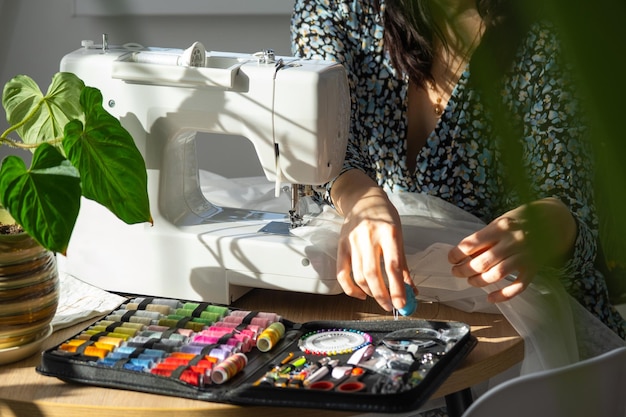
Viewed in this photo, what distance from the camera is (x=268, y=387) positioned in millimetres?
880

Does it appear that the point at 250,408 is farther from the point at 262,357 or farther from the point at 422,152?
the point at 422,152

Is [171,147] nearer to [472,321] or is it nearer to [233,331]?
[233,331]

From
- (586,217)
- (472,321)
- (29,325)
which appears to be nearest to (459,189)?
(586,217)

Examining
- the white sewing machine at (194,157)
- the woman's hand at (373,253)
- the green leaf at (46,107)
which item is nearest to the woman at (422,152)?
the woman's hand at (373,253)

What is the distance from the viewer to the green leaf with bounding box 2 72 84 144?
1.06 meters

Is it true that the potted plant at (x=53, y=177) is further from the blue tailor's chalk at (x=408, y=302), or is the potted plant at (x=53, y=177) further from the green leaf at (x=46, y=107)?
the blue tailor's chalk at (x=408, y=302)

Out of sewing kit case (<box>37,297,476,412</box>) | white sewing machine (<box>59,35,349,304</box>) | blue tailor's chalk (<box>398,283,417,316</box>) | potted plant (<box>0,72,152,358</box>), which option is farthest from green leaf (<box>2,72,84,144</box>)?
blue tailor's chalk (<box>398,283,417,316</box>)

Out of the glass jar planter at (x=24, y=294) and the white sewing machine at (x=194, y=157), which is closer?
the glass jar planter at (x=24, y=294)

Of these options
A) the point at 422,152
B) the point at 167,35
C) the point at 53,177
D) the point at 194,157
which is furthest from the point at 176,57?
the point at 167,35

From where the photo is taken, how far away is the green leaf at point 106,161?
100cm

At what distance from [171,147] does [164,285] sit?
0.20 meters

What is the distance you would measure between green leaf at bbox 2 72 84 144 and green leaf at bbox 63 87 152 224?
0.03 m

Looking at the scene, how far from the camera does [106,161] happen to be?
1020mm

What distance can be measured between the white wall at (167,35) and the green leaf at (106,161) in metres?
1.71
